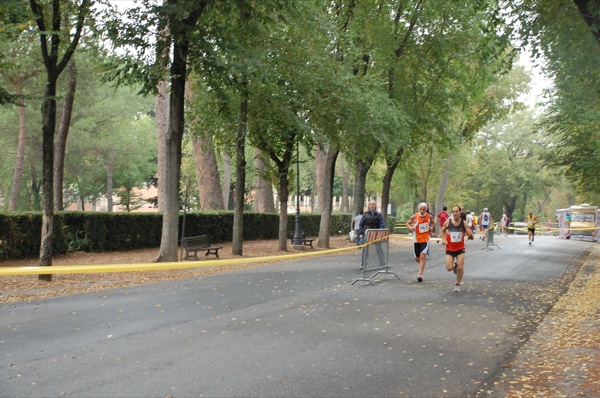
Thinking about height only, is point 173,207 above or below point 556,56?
below

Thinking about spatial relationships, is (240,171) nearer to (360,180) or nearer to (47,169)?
(360,180)

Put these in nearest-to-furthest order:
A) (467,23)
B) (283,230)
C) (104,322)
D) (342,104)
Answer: (104,322) < (342,104) < (283,230) < (467,23)

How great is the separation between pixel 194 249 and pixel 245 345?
1278 cm

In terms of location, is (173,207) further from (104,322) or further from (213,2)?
(104,322)

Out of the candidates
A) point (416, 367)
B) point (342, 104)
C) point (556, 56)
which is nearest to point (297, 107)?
point (342, 104)

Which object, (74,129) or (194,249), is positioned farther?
(74,129)

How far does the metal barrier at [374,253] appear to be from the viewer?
14383mm

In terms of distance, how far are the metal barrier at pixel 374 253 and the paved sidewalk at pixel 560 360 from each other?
4.43m

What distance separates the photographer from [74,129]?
1586 inches

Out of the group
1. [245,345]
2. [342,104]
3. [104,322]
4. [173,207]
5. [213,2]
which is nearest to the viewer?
[245,345]

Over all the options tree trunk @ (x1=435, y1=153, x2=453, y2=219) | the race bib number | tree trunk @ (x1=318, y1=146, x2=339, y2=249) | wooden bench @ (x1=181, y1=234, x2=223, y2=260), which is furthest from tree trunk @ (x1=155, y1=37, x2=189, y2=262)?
tree trunk @ (x1=435, y1=153, x2=453, y2=219)

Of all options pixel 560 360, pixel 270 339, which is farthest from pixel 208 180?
pixel 560 360

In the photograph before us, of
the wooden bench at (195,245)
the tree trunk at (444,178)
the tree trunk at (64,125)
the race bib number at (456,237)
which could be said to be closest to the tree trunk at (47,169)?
the wooden bench at (195,245)

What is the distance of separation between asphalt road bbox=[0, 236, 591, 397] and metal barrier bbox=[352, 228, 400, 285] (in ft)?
1.92
